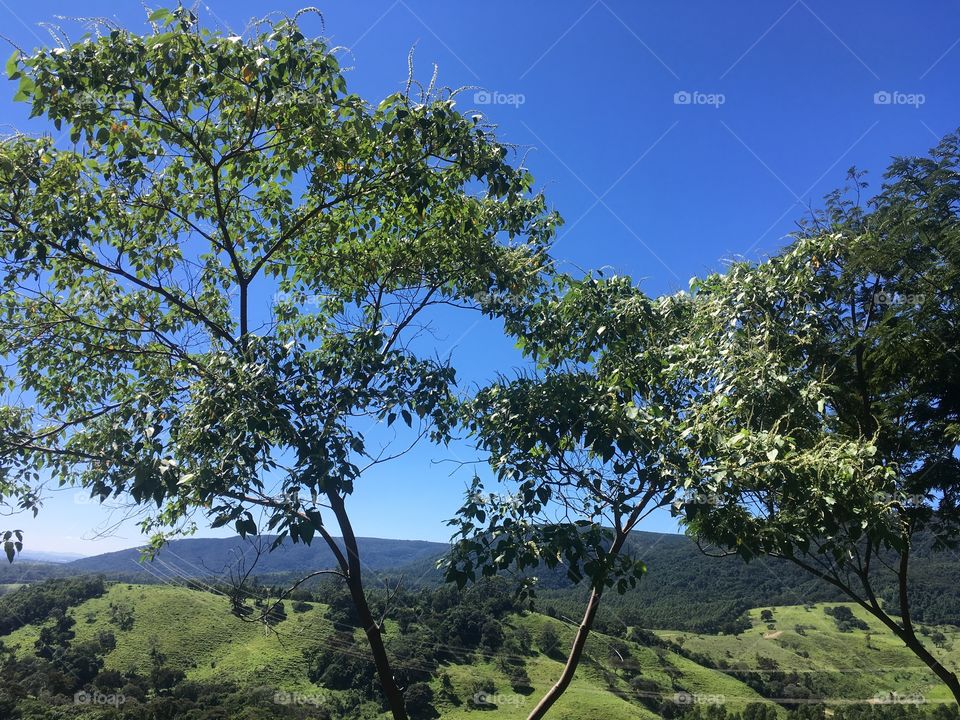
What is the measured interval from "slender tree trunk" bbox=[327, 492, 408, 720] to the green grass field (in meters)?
3.43

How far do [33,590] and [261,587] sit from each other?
888 inches

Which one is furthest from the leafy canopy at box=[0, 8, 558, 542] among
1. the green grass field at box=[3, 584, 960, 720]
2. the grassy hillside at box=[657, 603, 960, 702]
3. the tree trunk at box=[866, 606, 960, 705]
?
the grassy hillside at box=[657, 603, 960, 702]

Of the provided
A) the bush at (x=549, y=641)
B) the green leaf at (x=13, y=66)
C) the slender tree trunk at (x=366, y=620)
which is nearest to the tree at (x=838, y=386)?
the slender tree trunk at (x=366, y=620)

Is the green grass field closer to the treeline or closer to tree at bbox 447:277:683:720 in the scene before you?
the treeline

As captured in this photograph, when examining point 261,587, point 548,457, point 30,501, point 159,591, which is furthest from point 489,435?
point 159,591

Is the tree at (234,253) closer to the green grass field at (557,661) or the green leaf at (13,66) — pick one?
the green leaf at (13,66)

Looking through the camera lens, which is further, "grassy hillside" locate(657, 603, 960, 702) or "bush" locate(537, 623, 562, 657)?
"grassy hillside" locate(657, 603, 960, 702)

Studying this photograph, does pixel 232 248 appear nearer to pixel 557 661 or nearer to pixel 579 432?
pixel 579 432

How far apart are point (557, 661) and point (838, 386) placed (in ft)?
34.1

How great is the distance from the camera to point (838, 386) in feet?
23.0

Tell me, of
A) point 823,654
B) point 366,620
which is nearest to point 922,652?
point 366,620

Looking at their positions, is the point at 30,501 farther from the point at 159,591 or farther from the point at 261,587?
the point at 159,591

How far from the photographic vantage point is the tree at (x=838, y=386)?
425 centimetres

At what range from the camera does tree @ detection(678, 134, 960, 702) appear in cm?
425
